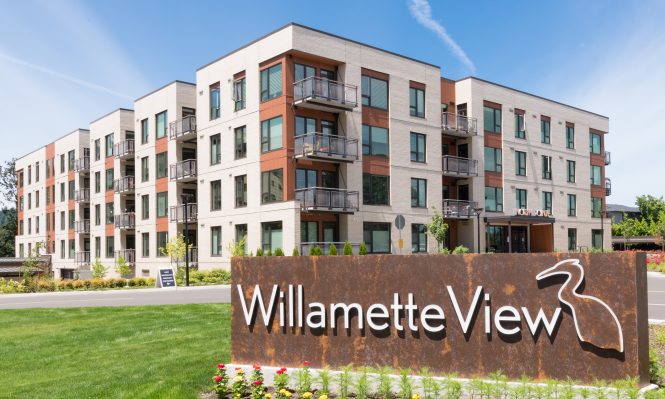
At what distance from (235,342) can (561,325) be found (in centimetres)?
437

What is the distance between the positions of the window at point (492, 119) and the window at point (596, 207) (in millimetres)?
16945

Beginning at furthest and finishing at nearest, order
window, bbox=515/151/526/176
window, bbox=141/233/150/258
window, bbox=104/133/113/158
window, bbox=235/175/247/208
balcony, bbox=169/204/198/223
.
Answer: window, bbox=104/133/113/158 < window, bbox=515/151/526/176 < window, bbox=141/233/150/258 < balcony, bbox=169/204/198/223 < window, bbox=235/175/247/208

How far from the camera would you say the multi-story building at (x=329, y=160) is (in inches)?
1470

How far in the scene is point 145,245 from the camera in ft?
166

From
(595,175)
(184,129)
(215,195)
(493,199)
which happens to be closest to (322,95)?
(215,195)

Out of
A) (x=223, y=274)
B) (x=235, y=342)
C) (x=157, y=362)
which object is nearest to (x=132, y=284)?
(x=223, y=274)

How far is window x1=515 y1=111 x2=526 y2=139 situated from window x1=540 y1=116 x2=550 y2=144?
2689 mm

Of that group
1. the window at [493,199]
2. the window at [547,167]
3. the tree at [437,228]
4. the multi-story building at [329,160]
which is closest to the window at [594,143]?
the multi-story building at [329,160]

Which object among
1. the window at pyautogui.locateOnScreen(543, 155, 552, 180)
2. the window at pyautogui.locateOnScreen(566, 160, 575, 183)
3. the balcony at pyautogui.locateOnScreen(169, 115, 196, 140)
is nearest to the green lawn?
the balcony at pyautogui.locateOnScreen(169, 115, 196, 140)

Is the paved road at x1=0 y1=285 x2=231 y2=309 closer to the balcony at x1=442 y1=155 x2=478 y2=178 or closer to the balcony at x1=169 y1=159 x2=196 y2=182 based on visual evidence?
the balcony at x1=169 y1=159 x2=196 y2=182

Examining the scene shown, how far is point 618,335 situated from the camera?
6.75 m

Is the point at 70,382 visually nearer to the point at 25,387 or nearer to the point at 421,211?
the point at 25,387

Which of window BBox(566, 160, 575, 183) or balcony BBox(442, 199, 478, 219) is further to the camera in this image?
window BBox(566, 160, 575, 183)

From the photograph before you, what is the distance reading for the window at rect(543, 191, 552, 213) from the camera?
55.2m
